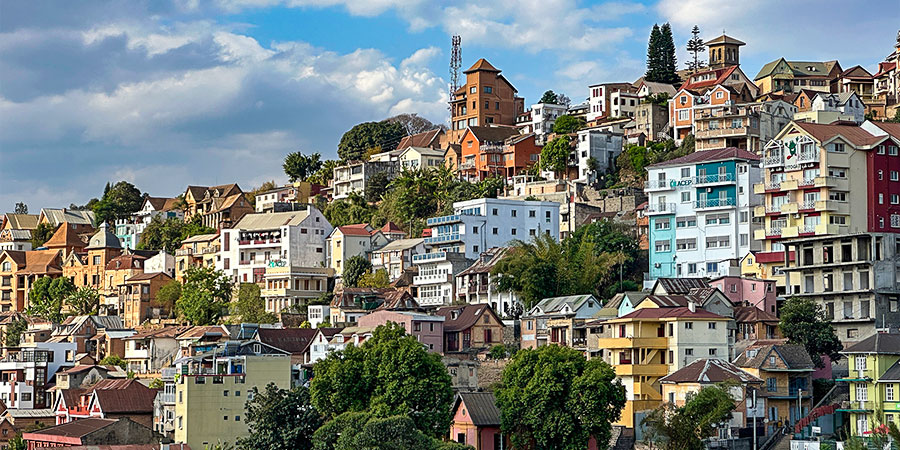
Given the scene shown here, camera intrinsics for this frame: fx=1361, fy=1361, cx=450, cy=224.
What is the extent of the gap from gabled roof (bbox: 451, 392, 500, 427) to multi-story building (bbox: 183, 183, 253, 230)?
2013 inches

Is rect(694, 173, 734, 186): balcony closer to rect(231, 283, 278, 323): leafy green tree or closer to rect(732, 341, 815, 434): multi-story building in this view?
rect(732, 341, 815, 434): multi-story building

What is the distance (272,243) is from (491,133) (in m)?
22.8

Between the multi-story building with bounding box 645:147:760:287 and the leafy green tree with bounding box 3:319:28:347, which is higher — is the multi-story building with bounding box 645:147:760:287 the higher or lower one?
the higher one

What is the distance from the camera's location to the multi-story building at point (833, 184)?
7131 centimetres

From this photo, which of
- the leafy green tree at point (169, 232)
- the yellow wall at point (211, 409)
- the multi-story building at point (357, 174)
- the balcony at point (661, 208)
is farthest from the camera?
the leafy green tree at point (169, 232)

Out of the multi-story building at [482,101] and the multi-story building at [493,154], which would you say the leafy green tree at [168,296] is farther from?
the multi-story building at [482,101]

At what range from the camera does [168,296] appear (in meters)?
104

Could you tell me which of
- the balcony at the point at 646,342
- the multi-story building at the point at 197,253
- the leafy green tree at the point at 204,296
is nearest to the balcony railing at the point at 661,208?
the balcony at the point at 646,342

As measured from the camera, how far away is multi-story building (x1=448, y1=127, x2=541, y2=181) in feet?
356

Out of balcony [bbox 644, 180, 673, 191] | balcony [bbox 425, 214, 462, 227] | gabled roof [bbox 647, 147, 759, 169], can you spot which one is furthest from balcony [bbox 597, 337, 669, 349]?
balcony [bbox 425, 214, 462, 227]

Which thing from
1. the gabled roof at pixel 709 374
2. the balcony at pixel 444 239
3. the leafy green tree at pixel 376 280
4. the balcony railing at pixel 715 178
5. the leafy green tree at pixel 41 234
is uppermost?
the balcony railing at pixel 715 178

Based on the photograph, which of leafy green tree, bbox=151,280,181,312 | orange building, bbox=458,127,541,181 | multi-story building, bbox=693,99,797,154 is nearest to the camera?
multi-story building, bbox=693,99,797,154

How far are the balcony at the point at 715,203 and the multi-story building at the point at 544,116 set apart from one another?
126 ft

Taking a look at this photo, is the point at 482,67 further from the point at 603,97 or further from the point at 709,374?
the point at 709,374
